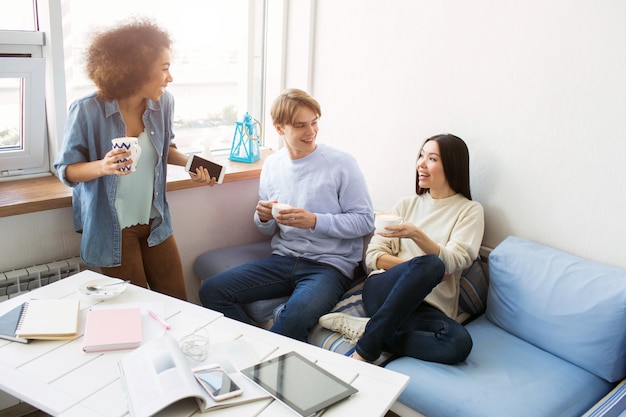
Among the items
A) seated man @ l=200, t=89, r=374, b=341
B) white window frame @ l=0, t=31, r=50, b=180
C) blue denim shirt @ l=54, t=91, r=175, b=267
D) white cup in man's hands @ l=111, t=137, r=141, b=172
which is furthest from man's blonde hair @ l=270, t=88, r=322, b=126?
white window frame @ l=0, t=31, r=50, b=180

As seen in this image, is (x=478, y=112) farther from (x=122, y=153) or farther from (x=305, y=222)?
(x=122, y=153)

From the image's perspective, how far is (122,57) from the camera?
200cm

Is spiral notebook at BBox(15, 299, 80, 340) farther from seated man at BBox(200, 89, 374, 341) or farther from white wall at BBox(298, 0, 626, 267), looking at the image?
white wall at BBox(298, 0, 626, 267)

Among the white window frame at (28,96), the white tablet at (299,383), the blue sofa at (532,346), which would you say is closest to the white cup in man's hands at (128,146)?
the white window frame at (28,96)

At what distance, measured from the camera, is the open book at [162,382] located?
4.00 feet

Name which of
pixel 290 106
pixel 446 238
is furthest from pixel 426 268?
pixel 290 106

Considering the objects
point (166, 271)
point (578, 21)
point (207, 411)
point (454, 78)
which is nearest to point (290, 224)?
point (166, 271)

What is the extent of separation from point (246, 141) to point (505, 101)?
52.1 inches

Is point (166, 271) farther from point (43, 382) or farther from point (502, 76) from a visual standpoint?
point (502, 76)

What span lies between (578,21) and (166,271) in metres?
1.86

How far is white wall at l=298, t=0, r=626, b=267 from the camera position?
1988 mm

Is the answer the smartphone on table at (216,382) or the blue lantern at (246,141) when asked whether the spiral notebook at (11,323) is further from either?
the blue lantern at (246,141)

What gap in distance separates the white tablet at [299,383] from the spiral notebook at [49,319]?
53cm

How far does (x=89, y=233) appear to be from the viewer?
205 cm
